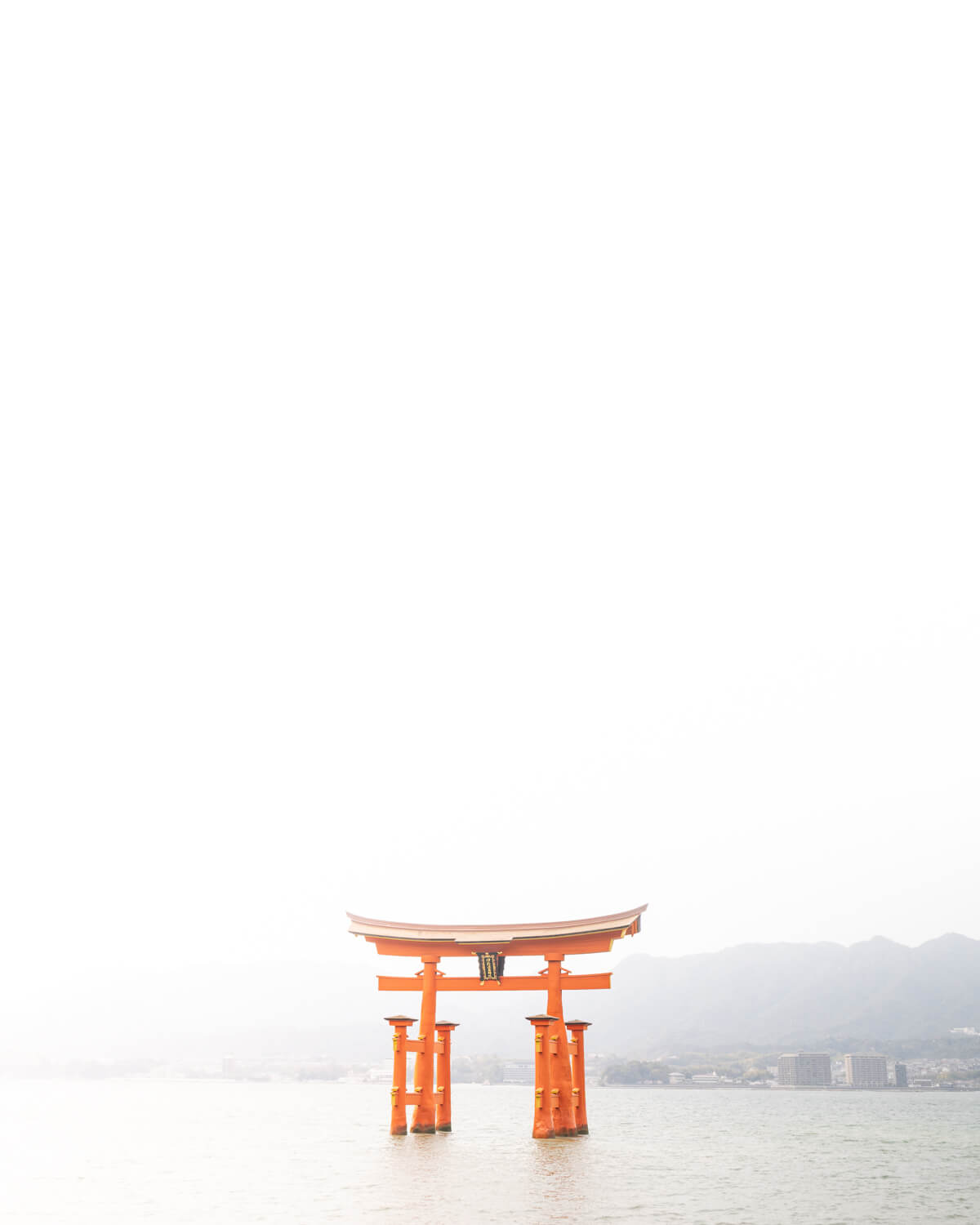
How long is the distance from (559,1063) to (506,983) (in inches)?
88.4

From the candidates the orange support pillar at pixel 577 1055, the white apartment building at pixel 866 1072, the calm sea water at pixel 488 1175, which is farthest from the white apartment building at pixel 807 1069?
the orange support pillar at pixel 577 1055

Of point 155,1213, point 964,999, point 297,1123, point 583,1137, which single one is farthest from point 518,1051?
point 155,1213

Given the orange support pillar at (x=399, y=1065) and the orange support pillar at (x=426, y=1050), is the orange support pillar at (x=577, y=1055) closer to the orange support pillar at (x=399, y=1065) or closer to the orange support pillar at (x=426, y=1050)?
the orange support pillar at (x=426, y=1050)

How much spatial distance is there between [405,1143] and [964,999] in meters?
147

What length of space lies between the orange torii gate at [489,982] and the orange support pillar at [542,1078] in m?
0.03

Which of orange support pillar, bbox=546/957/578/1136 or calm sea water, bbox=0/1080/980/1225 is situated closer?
calm sea water, bbox=0/1080/980/1225

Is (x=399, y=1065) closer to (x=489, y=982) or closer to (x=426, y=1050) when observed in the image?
(x=426, y=1050)

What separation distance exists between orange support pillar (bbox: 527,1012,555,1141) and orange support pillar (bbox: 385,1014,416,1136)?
2786mm

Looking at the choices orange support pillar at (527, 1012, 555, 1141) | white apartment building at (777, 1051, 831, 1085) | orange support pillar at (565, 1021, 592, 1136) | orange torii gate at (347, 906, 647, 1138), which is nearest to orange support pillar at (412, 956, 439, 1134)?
orange torii gate at (347, 906, 647, 1138)

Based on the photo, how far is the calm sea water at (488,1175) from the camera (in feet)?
47.8

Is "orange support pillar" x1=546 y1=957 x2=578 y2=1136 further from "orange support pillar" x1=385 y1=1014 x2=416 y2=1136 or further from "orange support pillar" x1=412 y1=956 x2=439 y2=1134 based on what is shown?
"orange support pillar" x1=385 y1=1014 x2=416 y2=1136

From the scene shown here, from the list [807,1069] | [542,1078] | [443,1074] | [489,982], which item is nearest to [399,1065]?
[443,1074]

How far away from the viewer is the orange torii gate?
1994 centimetres

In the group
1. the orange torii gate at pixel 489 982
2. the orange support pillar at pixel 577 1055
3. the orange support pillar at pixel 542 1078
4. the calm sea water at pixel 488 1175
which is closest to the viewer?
the calm sea water at pixel 488 1175
